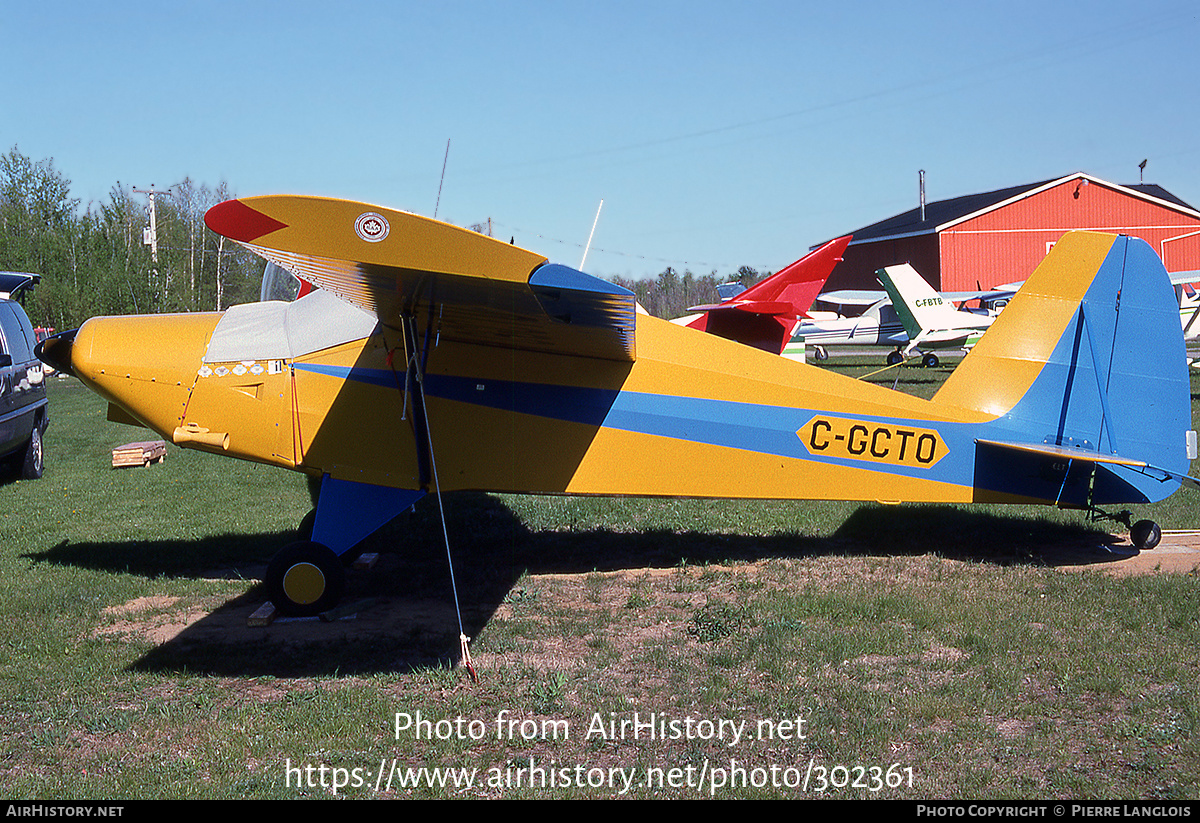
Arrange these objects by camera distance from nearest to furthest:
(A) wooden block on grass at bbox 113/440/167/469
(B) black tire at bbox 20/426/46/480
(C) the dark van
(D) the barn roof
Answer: (C) the dark van < (B) black tire at bbox 20/426/46/480 < (A) wooden block on grass at bbox 113/440/167/469 < (D) the barn roof

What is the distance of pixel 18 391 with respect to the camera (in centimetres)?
1115

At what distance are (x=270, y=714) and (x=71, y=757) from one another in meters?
0.91

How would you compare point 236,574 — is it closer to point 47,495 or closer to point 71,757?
point 71,757

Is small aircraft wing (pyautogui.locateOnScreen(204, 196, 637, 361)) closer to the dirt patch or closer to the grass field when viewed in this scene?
the grass field

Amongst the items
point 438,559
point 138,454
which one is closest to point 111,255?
point 138,454

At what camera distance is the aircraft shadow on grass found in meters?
5.54

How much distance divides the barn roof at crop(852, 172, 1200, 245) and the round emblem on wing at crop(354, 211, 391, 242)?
143ft

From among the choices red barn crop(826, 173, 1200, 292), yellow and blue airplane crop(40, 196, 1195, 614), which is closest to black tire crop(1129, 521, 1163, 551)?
yellow and blue airplane crop(40, 196, 1195, 614)

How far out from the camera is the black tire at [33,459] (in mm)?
11828

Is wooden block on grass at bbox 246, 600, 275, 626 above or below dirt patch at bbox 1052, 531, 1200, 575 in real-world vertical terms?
below

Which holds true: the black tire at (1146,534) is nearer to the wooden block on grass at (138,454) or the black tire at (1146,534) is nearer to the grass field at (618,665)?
the grass field at (618,665)

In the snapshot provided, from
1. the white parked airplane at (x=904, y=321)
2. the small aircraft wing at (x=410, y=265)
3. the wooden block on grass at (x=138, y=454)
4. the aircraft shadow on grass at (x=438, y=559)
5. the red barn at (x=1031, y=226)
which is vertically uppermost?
the red barn at (x=1031, y=226)

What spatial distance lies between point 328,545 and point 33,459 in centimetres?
824

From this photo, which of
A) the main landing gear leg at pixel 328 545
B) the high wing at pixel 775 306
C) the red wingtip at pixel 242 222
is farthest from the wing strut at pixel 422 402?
the high wing at pixel 775 306
